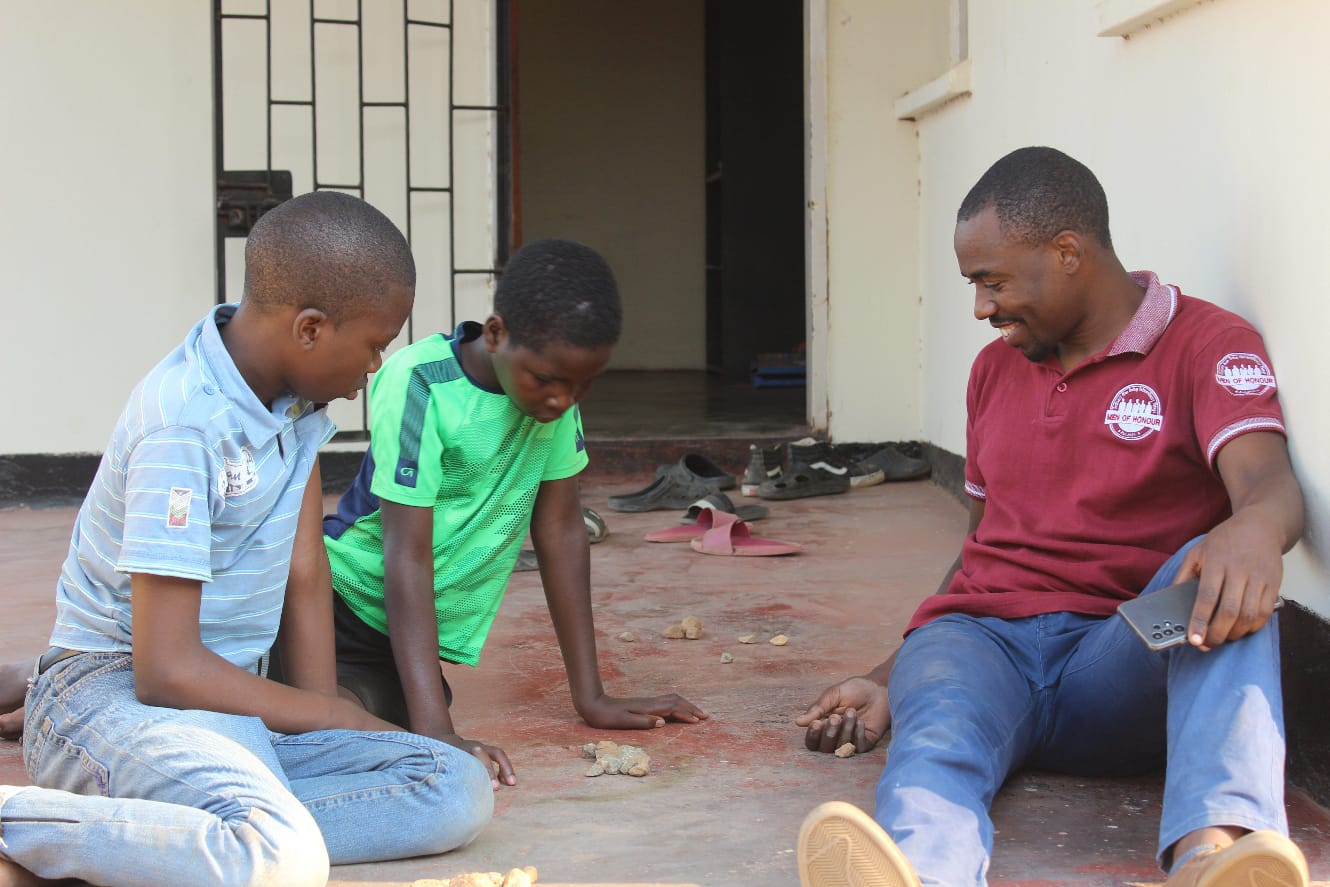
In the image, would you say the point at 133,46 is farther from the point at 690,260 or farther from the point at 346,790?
the point at 690,260

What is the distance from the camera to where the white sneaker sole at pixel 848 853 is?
62.2 inches

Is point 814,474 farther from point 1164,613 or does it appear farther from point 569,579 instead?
point 1164,613

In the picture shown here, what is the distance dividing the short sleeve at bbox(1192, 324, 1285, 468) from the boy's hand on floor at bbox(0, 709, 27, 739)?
→ 2.07 meters

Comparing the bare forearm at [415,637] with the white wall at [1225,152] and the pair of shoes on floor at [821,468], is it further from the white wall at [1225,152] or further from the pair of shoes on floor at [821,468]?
the pair of shoes on floor at [821,468]

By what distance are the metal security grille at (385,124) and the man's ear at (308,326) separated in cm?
363

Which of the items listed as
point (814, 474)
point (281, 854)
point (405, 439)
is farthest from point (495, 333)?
point (814, 474)

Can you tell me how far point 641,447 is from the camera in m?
6.21

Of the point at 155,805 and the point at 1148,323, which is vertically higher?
the point at 1148,323

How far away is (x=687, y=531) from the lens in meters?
4.82

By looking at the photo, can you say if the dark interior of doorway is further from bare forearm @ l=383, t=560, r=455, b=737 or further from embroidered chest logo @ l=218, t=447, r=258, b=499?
embroidered chest logo @ l=218, t=447, r=258, b=499

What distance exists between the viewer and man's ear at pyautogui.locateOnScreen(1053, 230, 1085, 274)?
2.26 m

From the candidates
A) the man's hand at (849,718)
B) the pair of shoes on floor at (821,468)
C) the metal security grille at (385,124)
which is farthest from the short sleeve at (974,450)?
the metal security grille at (385,124)

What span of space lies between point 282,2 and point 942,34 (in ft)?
8.82

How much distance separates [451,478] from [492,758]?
0.52 m
